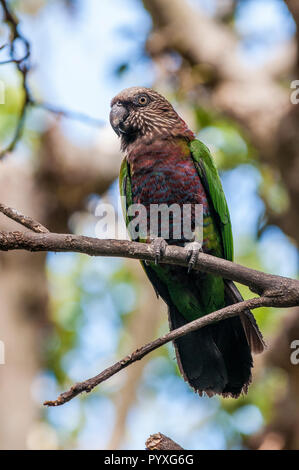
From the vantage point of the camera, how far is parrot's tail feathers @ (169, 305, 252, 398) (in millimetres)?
5980

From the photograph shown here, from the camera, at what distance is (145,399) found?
586 inches

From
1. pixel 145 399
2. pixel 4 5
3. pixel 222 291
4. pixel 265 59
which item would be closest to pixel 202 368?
pixel 222 291

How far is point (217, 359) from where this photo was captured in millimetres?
6090

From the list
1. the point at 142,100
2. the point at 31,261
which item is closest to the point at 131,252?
the point at 142,100

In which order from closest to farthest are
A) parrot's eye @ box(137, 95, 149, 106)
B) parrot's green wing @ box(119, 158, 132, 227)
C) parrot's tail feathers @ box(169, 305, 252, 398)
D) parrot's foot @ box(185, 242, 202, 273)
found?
parrot's foot @ box(185, 242, 202, 273) → parrot's tail feathers @ box(169, 305, 252, 398) → parrot's green wing @ box(119, 158, 132, 227) → parrot's eye @ box(137, 95, 149, 106)

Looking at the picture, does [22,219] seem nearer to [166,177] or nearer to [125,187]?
[166,177]

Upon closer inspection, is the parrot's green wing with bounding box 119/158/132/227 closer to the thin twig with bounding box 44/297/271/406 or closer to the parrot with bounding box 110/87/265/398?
the parrot with bounding box 110/87/265/398

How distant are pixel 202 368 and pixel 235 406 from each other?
757cm

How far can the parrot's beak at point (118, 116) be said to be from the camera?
698 centimetres

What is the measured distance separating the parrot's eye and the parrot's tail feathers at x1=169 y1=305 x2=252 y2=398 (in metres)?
3.00

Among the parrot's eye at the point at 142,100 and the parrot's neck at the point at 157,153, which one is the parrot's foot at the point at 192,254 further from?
the parrot's eye at the point at 142,100

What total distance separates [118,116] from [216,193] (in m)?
1.64

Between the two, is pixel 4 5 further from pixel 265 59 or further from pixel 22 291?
pixel 265 59

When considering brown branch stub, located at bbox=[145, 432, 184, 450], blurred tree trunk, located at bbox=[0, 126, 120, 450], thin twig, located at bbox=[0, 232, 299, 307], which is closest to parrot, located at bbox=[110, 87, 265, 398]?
thin twig, located at bbox=[0, 232, 299, 307]
